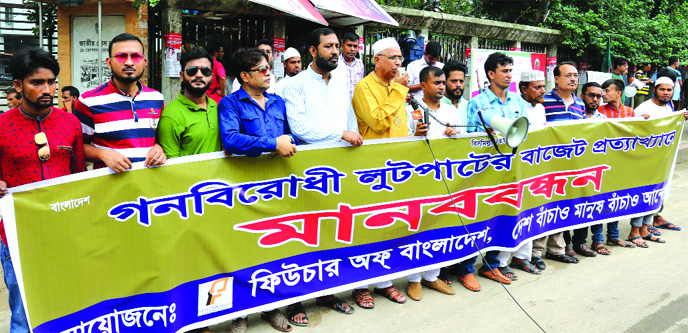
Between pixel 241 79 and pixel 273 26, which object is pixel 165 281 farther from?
pixel 273 26

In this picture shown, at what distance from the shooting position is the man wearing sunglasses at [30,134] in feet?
9.79

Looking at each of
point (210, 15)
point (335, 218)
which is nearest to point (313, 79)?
point (335, 218)

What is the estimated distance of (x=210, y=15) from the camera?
318 inches

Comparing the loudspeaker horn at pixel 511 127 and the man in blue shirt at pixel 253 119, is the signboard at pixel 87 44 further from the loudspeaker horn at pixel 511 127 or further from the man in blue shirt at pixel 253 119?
the loudspeaker horn at pixel 511 127

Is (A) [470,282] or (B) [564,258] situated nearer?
(A) [470,282]

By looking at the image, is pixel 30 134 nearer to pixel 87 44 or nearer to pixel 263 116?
pixel 263 116

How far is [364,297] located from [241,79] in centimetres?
177

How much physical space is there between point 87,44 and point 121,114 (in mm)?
4522

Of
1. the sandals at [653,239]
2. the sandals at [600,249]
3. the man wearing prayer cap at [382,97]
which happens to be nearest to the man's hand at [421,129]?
the man wearing prayer cap at [382,97]

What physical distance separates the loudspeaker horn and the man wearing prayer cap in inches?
26.8

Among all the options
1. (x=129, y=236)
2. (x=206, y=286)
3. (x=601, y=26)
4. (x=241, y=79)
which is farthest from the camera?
(x=601, y=26)

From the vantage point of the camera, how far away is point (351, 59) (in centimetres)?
639

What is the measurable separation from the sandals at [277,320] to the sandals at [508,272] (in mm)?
2047

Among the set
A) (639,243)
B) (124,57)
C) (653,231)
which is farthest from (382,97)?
(653,231)
